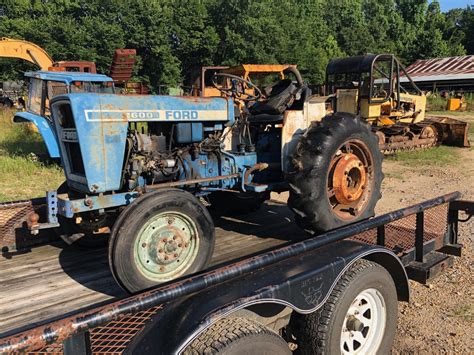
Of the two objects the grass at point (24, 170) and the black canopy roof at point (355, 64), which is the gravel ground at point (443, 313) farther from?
the black canopy roof at point (355, 64)

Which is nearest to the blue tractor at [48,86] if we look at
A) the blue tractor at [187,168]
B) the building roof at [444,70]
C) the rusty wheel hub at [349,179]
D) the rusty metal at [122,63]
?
the blue tractor at [187,168]

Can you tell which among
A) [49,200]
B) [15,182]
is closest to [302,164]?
[49,200]

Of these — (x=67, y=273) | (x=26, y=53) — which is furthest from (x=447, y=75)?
(x=67, y=273)

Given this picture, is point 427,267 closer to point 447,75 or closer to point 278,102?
point 278,102

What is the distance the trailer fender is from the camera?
197 centimetres

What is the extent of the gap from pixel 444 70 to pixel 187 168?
3634cm

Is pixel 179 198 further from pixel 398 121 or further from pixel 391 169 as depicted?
pixel 398 121

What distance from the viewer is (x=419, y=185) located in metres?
8.78

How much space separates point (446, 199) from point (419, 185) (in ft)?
17.9

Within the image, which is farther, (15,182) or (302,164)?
(15,182)

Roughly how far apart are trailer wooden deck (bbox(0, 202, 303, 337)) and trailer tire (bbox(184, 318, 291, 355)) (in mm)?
929

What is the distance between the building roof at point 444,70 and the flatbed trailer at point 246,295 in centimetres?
3337

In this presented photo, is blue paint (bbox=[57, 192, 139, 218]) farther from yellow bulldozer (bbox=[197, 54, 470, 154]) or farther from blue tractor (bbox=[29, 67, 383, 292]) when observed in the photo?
yellow bulldozer (bbox=[197, 54, 470, 154])

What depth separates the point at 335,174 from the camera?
403 centimetres
